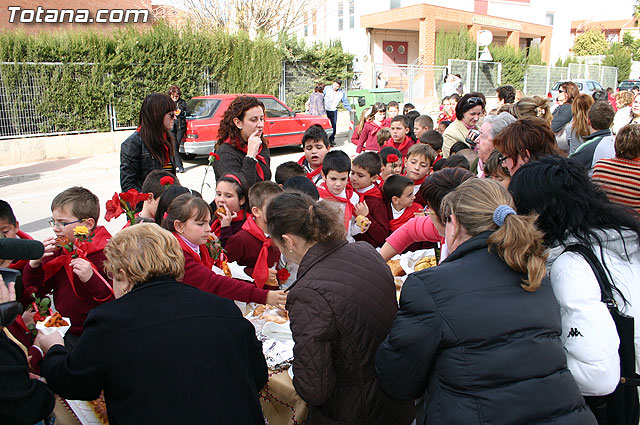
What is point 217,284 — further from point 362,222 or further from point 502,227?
point 502,227

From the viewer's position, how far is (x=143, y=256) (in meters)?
1.92

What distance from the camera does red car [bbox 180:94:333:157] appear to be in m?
12.3

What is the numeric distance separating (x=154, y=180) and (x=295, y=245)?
207cm

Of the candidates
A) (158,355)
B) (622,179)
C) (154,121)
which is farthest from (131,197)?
(622,179)

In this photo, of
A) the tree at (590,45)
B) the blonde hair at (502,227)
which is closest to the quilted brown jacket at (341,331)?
the blonde hair at (502,227)

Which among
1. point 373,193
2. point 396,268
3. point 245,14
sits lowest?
point 396,268

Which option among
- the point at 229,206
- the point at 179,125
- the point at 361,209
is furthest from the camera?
the point at 179,125

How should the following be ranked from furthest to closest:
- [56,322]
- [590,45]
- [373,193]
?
[590,45], [373,193], [56,322]

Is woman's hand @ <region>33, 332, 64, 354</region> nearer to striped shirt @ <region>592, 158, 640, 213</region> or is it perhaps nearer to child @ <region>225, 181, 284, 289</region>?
child @ <region>225, 181, 284, 289</region>

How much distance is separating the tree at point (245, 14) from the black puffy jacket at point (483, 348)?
24.0 m

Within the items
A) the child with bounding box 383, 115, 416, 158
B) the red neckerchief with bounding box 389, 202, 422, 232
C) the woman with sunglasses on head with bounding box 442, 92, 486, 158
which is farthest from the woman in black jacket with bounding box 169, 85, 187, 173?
the red neckerchief with bounding box 389, 202, 422, 232

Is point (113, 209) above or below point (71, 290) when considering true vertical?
above

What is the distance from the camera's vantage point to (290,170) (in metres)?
4.76

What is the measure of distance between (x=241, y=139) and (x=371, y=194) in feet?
4.21
